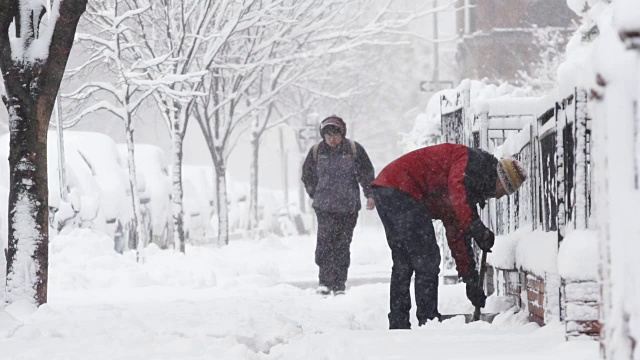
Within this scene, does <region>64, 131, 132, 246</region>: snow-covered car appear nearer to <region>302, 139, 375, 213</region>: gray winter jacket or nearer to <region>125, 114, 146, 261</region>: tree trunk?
<region>125, 114, 146, 261</region>: tree trunk

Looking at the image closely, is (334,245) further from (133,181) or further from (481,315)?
(133,181)

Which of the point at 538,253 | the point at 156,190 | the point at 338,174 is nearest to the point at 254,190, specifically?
the point at 156,190

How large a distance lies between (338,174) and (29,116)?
3175 millimetres

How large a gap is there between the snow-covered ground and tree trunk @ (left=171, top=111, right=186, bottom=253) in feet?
11.9

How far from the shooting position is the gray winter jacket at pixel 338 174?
10609mm

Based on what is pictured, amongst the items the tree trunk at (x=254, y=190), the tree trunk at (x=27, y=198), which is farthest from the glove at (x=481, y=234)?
the tree trunk at (x=254, y=190)

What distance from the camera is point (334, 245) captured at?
10.8 m

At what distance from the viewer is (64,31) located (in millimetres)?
8555

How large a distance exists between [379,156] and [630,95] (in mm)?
51511

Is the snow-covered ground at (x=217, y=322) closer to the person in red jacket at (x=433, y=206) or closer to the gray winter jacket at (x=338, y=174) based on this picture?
the person in red jacket at (x=433, y=206)

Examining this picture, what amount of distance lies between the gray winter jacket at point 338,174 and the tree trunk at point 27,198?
2822 millimetres

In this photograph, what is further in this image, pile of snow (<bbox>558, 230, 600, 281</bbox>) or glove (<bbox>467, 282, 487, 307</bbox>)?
glove (<bbox>467, 282, 487, 307</bbox>)

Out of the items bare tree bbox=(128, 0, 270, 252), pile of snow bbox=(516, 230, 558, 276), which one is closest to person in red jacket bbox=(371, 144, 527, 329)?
pile of snow bbox=(516, 230, 558, 276)

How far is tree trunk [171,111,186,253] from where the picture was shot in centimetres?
1888
